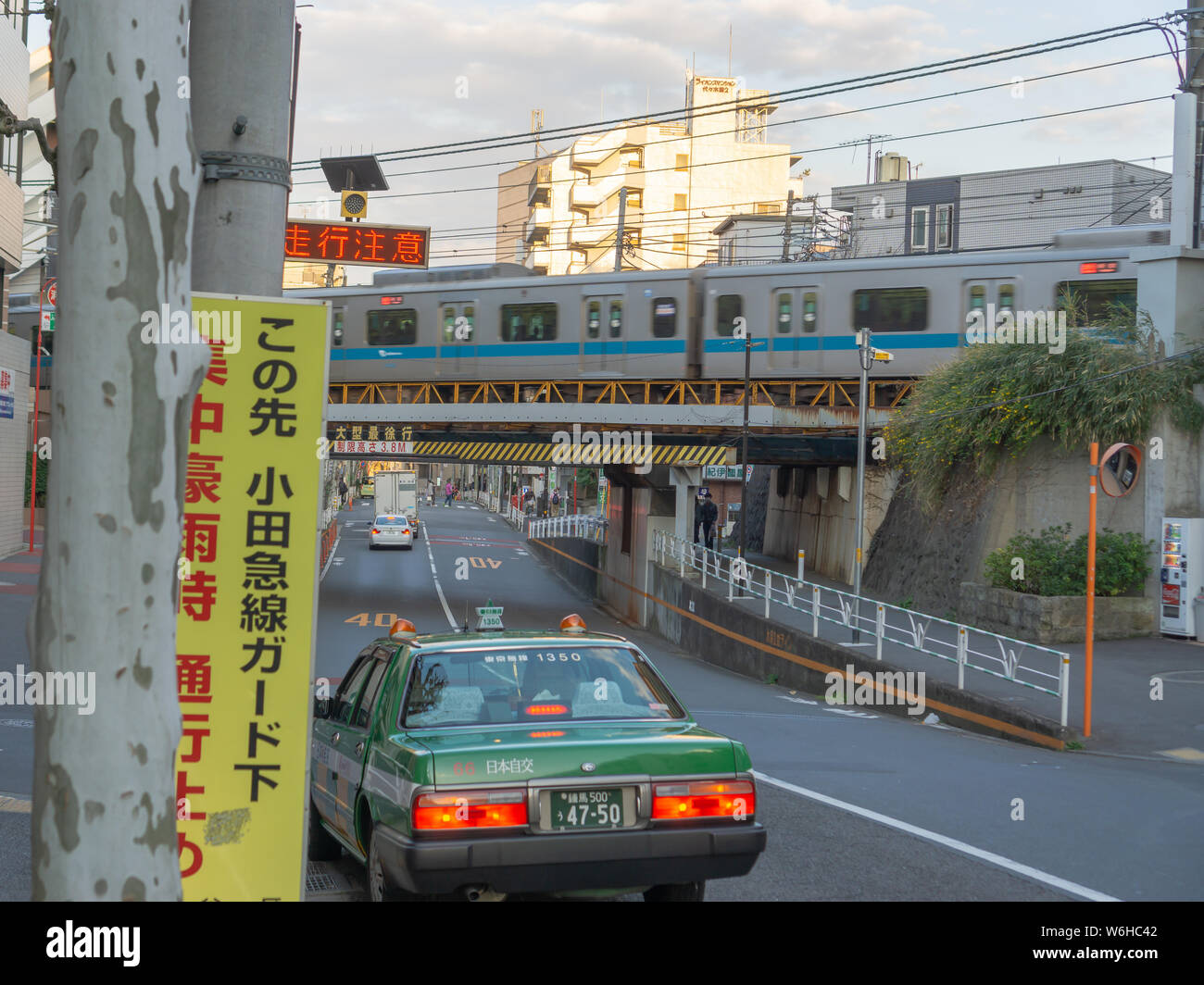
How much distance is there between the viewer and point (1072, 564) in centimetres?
2030

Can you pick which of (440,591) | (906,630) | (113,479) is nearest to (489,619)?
(113,479)

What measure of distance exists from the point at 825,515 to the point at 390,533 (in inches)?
889

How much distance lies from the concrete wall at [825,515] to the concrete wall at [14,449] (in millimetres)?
19946

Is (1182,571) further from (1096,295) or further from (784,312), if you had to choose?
(784,312)

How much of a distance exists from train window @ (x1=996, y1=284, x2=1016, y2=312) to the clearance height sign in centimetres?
2301

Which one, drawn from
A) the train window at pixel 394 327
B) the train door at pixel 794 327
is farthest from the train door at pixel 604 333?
the train window at pixel 394 327

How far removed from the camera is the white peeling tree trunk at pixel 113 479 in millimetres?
3168

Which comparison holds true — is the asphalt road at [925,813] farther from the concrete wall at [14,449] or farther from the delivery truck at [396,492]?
the delivery truck at [396,492]

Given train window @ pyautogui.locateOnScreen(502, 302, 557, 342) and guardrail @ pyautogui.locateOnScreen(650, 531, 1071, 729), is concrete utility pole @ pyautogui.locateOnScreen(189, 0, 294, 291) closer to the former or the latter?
guardrail @ pyautogui.locateOnScreen(650, 531, 1071, 729)

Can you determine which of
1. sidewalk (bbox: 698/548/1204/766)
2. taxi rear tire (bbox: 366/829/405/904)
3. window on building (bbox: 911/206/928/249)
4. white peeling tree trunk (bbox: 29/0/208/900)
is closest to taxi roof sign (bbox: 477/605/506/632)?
taxi rear tire (bbox: 366/829/405/904)

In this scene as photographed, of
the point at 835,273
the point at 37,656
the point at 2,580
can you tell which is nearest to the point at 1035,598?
the point at 835,273

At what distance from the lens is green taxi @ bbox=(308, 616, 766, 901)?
5434 mm
